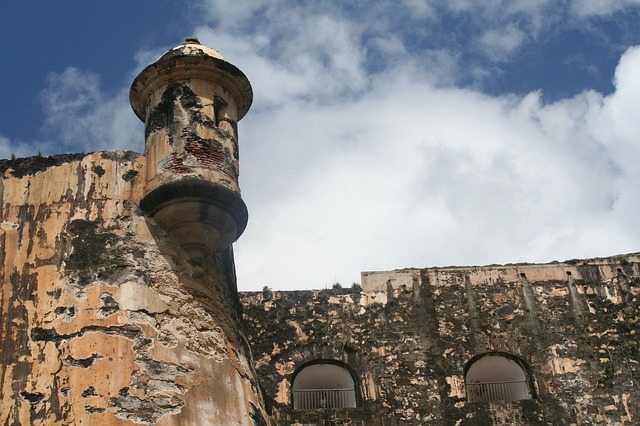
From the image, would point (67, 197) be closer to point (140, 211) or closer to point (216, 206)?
point (140, 211)

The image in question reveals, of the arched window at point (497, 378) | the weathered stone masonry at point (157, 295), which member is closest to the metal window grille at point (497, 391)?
the arched window at point (497, 378)

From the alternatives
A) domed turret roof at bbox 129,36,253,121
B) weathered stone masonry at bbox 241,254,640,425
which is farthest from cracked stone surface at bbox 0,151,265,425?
weathered stone masonry at bbox 241,254,640,425

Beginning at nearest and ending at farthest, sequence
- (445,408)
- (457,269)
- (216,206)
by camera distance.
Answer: (216,206) → (445,408) → (457,269)

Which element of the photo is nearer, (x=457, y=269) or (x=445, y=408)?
(x=445, y=408)

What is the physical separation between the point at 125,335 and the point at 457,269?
27.7ft

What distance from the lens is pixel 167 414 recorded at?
8570 mm

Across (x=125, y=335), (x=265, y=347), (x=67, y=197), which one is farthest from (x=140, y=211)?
(x=265, y=347)

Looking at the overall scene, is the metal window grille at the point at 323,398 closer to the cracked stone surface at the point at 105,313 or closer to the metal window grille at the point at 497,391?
the metal window grille at the point at 497,391

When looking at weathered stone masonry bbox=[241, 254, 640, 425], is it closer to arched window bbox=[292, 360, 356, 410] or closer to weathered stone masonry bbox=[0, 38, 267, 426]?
arched window bbox=[292, 360, 356, 410]

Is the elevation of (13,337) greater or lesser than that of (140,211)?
lesser

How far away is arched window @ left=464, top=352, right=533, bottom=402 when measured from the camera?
51.2 ft

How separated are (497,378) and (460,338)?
3.85ft

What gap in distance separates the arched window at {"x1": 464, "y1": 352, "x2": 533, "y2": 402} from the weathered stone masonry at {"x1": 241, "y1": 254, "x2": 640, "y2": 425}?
0.15 meters

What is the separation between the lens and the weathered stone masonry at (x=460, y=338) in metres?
15.0
